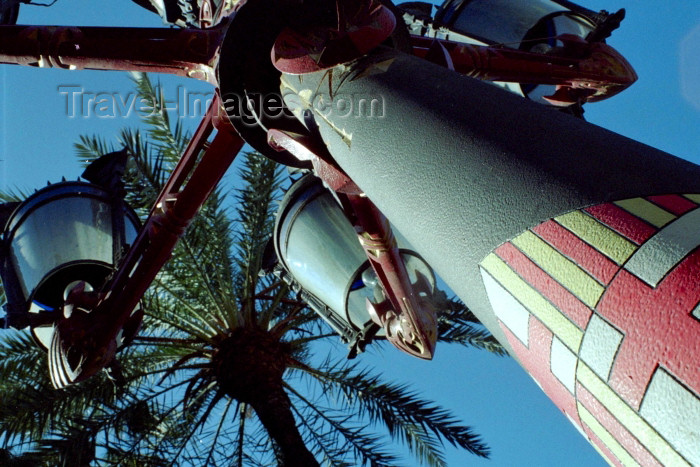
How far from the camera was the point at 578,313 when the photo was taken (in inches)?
43.4

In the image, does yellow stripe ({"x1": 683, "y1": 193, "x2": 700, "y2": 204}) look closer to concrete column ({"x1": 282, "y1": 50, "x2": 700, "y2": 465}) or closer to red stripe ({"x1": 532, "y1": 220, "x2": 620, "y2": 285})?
concrete column ({"x1": 282, "y1": 50, "x2": 700, "y2": 465})

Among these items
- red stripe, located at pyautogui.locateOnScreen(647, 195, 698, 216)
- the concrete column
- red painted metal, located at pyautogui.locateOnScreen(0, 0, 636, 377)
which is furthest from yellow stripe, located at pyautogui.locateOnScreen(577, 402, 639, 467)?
red painted metal, located at pyautogui.locateOnScreen(0, 0, 636, 377)

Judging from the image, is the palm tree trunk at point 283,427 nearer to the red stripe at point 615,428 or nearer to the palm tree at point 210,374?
the palm tree at point 210,374

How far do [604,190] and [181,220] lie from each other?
221 cm

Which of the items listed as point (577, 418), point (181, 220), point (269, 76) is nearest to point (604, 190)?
point (577, 418)

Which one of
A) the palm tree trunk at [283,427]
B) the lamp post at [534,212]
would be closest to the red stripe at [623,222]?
the lamp post at [534,212]

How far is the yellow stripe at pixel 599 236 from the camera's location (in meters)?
1.08

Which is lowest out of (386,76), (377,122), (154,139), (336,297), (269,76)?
(377,122)

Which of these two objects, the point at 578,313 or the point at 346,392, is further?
the point at 346,392

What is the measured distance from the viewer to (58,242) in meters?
3.18

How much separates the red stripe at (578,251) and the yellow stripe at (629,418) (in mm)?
154

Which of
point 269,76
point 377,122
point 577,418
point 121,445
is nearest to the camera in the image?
point 577,418

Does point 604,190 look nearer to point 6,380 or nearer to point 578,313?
point 578,313

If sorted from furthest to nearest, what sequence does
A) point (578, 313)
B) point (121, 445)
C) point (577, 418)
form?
point (121, 445) → point (577, 418) → point (578, 313)
